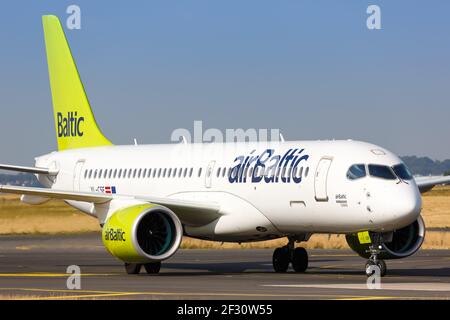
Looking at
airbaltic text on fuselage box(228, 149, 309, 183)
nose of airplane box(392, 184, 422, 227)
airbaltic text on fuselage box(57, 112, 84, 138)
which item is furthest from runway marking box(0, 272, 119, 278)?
airbaltic text on fuselage box(57, 112, 84, 138)

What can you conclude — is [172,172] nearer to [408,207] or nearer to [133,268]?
[133,268]

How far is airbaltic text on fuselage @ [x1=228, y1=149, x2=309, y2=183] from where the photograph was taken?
3212cm

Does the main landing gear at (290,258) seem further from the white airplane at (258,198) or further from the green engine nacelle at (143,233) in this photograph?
the green engine nacelle at (143,233)

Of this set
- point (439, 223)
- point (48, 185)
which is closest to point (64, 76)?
point (48, 185)

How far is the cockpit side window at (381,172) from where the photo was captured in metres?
30.0

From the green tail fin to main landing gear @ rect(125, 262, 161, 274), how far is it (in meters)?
9.99

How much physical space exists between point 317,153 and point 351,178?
183 cm

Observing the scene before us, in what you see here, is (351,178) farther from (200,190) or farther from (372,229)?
(200,190)

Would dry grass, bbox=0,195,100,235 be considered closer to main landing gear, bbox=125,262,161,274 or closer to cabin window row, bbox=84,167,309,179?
cabin window row, bbox=84,167,309,179

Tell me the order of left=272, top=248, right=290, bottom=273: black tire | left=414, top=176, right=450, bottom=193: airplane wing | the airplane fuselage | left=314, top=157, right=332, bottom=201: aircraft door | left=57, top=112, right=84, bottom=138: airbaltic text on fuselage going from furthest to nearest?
left=57, top=112, right=84, bottom=138: airbaltic text on fuselage, left=414, top=176, right=450, bottom=193: airplane wing, left=272, top=248, right=290, bottom=273: black tire, left=314, top=157, right=332, bottom=201: aircraft door, the airplane fuselage

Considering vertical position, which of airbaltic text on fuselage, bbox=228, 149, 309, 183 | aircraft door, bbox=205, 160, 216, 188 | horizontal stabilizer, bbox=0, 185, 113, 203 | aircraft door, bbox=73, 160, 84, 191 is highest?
airbaltic text on fuselage, bbox=228, 149, 309, 183

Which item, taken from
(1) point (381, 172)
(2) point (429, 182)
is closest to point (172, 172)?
(2) point (429, 182)

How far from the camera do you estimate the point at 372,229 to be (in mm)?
30203

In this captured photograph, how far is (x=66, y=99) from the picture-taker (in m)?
45.1
